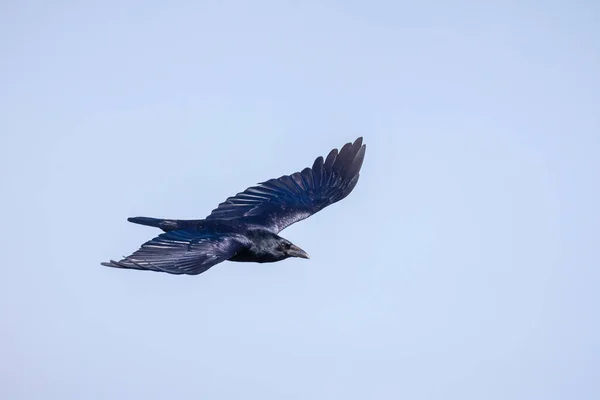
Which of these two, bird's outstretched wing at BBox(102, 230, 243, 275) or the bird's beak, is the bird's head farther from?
bird's outstretched wing at BBox(102, 230, 243, 275)

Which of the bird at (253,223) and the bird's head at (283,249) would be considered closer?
the bird at (253,223)

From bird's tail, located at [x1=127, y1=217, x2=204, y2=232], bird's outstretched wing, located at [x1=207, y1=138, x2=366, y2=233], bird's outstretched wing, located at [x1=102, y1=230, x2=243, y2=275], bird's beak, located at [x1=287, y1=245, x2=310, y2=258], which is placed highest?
bird's outstretched wing, located at [x1=207, y1=138, x2=366, y2=233]

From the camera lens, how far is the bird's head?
28.5 m

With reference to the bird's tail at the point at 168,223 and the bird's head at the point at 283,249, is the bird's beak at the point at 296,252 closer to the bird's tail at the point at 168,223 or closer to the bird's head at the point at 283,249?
the bird's head at the point at 283,249

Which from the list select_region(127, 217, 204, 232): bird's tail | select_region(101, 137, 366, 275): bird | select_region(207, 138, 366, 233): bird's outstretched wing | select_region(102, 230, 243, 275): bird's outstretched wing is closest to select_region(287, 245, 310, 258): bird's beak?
select_region(101, 137, 366, 275): bird

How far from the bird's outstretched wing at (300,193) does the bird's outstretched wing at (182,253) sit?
3468 mm

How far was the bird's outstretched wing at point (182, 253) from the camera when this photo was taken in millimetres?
24078

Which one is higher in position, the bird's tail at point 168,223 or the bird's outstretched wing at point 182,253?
the bird's tail at point 168,223

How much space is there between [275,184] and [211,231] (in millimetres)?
5341

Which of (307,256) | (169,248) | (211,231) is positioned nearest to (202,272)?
(169,248)

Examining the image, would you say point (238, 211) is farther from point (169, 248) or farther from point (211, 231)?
point (169, 248)

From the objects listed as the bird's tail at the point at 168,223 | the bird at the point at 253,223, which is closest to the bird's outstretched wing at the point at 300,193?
the bird at the point at 253,223

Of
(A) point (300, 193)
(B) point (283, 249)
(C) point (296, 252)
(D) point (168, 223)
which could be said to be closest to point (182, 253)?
(D) point (168, 223)

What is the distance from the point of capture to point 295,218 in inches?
1206
